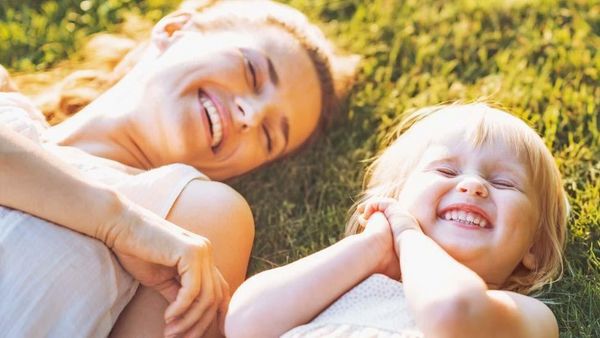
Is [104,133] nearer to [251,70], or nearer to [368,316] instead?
[251,70]

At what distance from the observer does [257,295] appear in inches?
100

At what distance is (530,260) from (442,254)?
57cm

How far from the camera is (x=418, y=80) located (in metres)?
4.18

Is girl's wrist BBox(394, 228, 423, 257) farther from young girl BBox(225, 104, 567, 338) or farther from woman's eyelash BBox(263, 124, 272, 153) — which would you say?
woman's eyelash BBox(263, 124, 272, 153)

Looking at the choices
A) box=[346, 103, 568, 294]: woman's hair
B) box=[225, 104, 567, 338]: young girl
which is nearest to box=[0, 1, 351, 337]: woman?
box=[225, 104, 567, 338]: young girl

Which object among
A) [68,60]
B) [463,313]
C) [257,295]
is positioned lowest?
[68,60]

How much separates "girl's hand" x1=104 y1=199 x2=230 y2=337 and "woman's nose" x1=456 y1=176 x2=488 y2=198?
785 millimetres

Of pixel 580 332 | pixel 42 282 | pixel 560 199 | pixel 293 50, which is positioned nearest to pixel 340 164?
pixel 293 50

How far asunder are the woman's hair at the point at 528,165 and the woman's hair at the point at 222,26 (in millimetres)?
810

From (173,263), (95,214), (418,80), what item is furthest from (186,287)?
(418,80)

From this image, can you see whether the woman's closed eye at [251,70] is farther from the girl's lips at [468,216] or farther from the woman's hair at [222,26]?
the girl's lips at [468,216]

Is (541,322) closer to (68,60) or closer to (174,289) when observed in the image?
(174,289)

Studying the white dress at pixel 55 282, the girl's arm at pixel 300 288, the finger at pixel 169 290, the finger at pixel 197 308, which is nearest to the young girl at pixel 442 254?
the girl's arm at pixel 300 288

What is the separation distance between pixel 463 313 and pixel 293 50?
1.65 meters
